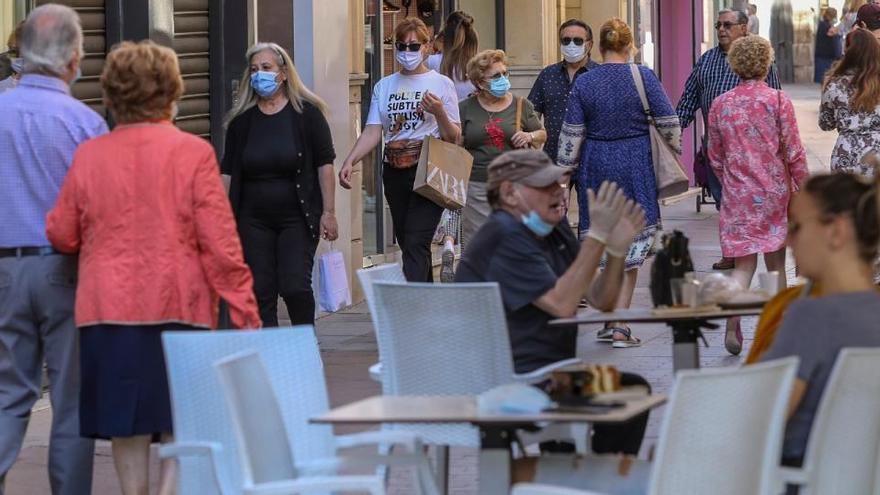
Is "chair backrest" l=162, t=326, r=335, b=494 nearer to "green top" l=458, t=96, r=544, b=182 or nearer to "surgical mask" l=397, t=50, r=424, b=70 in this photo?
"green top" l=458, t=96, r=544, b=182

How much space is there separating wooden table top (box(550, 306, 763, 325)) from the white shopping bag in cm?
454

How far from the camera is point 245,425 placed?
4.68 m

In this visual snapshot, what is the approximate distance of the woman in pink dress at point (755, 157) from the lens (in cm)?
1053

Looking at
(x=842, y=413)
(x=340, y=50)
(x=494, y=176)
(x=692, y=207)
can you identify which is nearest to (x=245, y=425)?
(x=842, y=413)

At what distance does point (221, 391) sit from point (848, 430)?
1680mm

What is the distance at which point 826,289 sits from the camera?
487 cm

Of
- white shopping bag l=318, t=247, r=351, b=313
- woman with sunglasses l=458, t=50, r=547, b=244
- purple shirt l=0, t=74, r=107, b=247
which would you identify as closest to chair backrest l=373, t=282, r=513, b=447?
purple shirt l=0, t=74, r=107, b=247

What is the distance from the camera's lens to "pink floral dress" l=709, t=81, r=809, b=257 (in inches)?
415

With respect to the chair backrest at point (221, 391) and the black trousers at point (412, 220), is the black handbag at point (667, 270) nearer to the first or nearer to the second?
the chair backrest at point (221, 391)

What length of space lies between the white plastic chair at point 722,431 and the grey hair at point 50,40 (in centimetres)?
303

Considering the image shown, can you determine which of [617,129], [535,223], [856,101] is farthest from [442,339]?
[856,101]

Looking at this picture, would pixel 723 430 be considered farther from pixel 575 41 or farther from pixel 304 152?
pixel 575 41

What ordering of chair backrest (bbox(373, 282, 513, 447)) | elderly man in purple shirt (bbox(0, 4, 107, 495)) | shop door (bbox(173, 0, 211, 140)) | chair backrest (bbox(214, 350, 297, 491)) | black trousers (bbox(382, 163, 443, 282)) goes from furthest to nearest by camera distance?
shop door (bbox(173, 0, 211, 140)), black trousers (bbox(382, 163, 443, 282)), elderly man in purple shirt (bbox(0, 4, 107, 495)), chair backrest (bbox(373, 282, 513, 447)), chair backrest (bbox(214, 350, 297, 491))

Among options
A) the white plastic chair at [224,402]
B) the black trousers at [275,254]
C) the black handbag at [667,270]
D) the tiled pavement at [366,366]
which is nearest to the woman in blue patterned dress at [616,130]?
the tiled pavement at [366,366]
